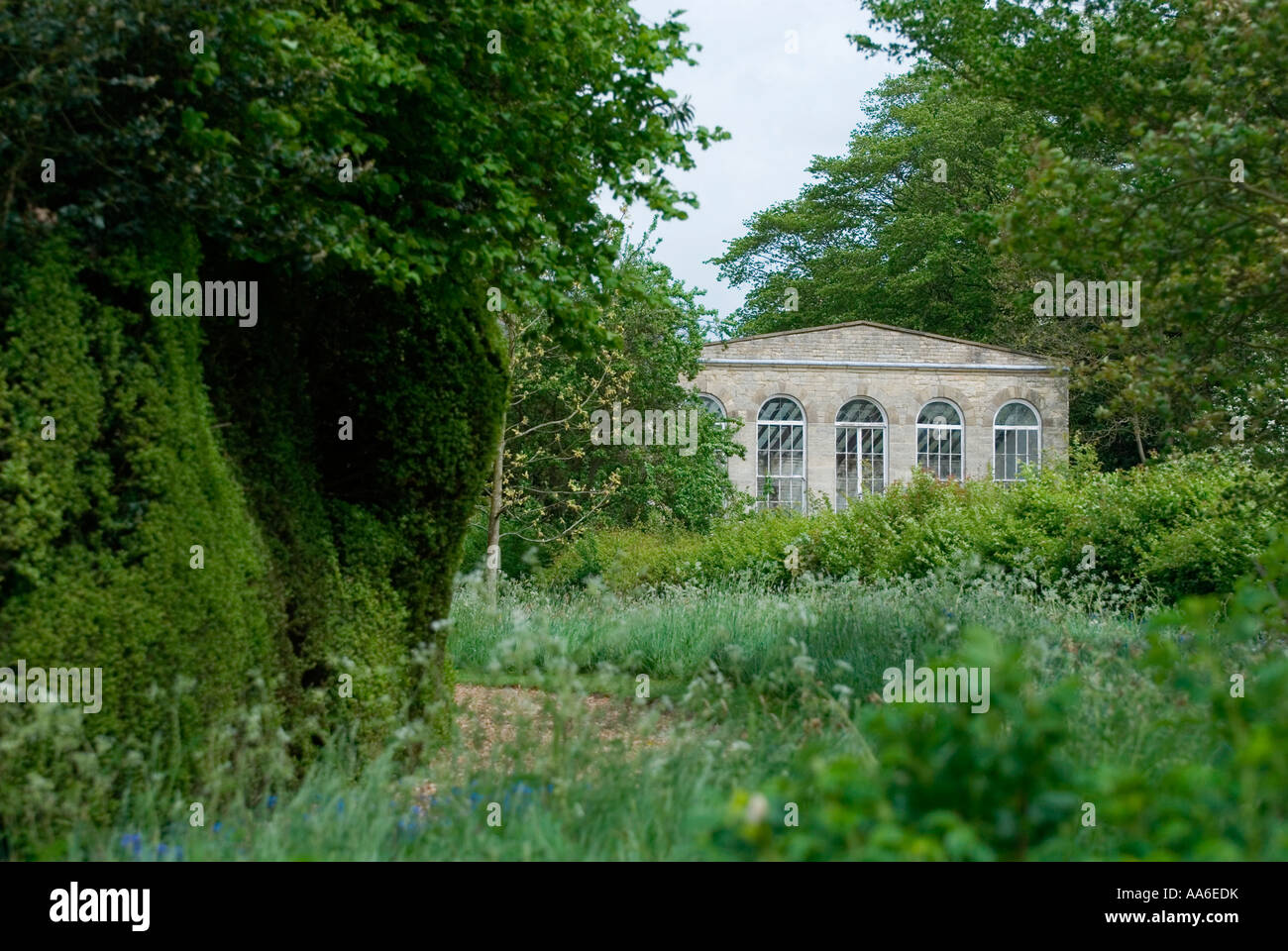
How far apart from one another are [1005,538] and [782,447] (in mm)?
16371

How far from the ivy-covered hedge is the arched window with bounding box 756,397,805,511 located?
430 inches

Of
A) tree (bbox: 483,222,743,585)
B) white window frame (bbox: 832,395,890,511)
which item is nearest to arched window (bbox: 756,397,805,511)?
white window frame (bbox: 832,395,890,511)

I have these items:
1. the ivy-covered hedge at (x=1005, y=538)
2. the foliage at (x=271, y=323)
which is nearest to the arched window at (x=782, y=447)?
the ivy-covered hedge at (x=1005, y=538)

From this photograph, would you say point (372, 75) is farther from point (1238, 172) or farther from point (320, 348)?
point (1238, 172)

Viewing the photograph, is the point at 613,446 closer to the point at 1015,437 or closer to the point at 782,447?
the point at 782,447

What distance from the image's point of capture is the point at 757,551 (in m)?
16.9

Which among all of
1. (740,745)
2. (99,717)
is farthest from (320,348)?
(740,745)

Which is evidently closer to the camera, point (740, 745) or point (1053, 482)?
point (740, 745)

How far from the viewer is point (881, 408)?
1213 inches

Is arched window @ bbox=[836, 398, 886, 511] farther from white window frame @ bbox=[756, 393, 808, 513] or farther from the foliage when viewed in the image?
the foliage

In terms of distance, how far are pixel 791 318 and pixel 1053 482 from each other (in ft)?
82.1

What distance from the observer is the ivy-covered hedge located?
12188 millimetres

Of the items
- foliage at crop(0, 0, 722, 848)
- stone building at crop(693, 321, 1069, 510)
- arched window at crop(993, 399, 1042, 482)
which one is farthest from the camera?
arched window at crop(993, 399, 1042, 482)

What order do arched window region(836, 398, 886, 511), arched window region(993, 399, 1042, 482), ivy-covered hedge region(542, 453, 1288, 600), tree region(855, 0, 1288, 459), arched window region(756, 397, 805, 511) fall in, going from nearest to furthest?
1. tree region(855, 0, 1288, 459)
2. ivy-covered hedge region(542, 453, 1288, 600)
3. arched window region(756, 397, 805, 511)
4. arched window region(836, 398, 886, 511)
5. arched window region(993, 399, 1042, 482)
